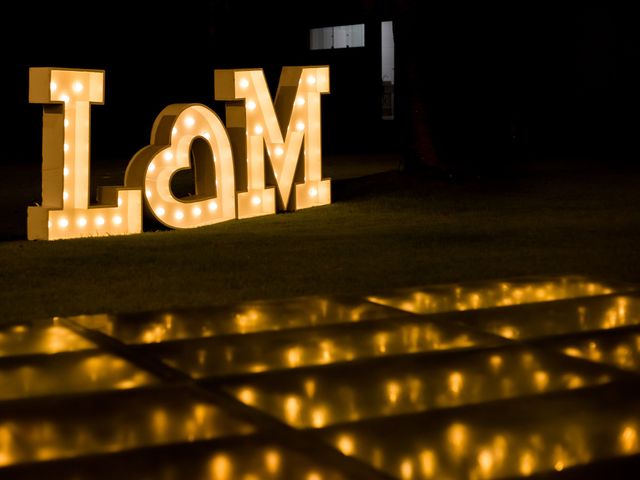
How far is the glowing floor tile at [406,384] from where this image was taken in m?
7.16

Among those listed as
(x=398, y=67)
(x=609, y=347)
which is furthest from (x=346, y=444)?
(x=398, y=67)

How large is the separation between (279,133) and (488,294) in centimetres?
788

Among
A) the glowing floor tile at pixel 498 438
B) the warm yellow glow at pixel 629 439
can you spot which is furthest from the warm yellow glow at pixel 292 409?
the warm yellow glow at pixel 629 439

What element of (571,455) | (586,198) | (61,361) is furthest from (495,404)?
(586,198)

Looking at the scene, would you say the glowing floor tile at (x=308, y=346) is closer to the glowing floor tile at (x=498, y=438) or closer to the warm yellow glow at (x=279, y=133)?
the glowing floor tile at (x=498, y=438)

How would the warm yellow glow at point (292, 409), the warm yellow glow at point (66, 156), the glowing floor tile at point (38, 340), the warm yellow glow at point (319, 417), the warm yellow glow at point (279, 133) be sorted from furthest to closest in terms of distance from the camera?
the warm yellow glow at point (279, 133)
the warm yellow glow at point (66, 156)
the glowing floor tile at point (38, 340)
the warm yellow glow at point (292, 409)
the warm yellow glow at point (319, 417)

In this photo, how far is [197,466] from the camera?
6105 mm

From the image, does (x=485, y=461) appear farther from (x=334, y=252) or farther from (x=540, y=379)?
(x=334, y=252)

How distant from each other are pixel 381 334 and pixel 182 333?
1474mm

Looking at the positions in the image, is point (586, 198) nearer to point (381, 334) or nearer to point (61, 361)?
point (381, 334)

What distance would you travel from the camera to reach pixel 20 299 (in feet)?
36.1

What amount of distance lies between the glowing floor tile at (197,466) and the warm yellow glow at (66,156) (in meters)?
9.27

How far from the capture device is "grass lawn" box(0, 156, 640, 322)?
448 inches

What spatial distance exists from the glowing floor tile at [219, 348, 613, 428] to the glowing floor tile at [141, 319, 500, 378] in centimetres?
28
